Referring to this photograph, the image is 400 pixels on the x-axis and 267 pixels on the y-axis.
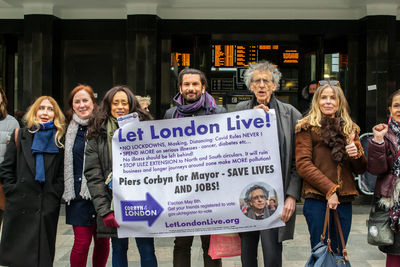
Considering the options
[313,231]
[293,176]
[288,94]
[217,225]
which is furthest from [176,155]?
[288,94]

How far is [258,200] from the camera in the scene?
3.52 metres

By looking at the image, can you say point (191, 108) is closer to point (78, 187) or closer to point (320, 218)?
point (78, 187)

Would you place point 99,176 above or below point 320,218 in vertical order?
above

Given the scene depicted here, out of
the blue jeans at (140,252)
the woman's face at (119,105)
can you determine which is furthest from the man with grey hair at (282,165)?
the woman's face at (119,105)

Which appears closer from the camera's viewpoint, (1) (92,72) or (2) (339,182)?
(2) (339,182)

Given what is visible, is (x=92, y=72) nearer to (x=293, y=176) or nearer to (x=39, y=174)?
(x=39, y=174)

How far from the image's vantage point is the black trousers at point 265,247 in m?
3.53

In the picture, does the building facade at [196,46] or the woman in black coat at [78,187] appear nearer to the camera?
the woman in black coat at [78,187]

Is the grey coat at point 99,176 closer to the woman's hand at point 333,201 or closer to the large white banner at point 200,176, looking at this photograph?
the large white banner at point 200,176

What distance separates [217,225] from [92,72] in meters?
6.89

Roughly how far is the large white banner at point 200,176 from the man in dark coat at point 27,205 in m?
0.71

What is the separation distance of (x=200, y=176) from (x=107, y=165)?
2.42ft

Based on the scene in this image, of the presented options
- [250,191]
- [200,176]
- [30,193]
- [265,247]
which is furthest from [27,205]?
[265,247]

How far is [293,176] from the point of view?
11.7ft
